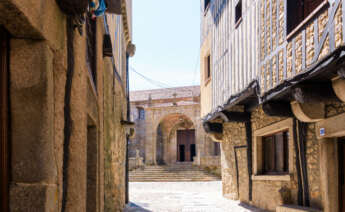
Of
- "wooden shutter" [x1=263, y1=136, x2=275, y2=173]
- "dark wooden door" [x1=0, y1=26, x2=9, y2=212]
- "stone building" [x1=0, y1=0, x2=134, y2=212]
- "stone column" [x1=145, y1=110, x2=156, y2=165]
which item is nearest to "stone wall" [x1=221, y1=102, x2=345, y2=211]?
"wooden shutter" [x1=263, y1=136, x2=275, y2=173]

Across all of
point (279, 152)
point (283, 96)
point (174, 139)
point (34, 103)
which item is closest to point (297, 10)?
point (283, 96)

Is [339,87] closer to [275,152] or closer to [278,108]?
[278,108]

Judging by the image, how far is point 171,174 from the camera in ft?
64.5

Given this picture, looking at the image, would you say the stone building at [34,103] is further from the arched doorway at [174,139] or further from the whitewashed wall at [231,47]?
the arched doorway at [174,139]

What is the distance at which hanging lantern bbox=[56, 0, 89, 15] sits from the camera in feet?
6.91

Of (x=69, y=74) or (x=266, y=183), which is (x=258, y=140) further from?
(x=69, y=74)

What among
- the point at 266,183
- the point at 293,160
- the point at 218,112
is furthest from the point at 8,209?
the point at 218,112

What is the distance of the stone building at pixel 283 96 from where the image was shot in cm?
469

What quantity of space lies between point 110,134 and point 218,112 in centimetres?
353

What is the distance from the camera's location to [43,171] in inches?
72.3

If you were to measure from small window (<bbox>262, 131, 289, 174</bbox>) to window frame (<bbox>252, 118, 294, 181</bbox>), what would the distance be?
0.09 m

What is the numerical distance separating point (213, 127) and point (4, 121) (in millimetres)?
9625

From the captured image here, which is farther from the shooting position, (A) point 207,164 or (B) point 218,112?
(A) point 207,164

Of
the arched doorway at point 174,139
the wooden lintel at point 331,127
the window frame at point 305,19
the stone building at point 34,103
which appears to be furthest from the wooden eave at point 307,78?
the arched doorway at point 174,139
